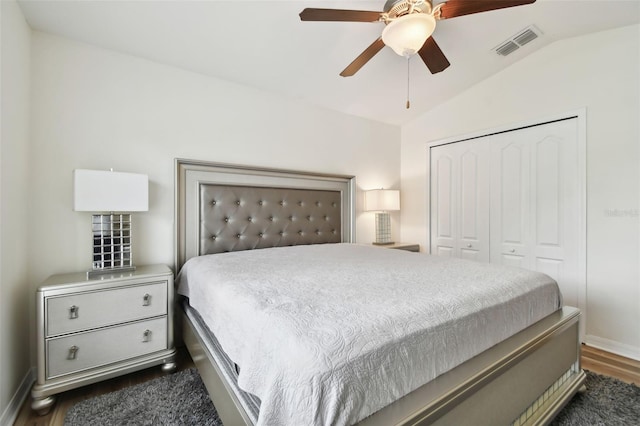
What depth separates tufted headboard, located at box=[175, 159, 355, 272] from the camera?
229 centimetres

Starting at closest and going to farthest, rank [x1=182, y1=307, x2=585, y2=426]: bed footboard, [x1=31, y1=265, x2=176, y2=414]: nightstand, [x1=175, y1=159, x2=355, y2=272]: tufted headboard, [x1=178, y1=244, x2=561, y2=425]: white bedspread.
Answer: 1. [x1=178, y1=244, x2=561, y2=425]: white bedspread
2. [x1=182, y1=307, x2=585, y2=426]: bed footboard
3. [x1=31, y1=265, x2=176, y2=414]: nightstand
4. [x1=175, y1=159, x2=355, y2=272]: tufted headboard

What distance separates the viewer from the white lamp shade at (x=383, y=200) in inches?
130

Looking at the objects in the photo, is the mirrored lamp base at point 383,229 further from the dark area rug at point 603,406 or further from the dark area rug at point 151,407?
the dark area rug at point 151,407

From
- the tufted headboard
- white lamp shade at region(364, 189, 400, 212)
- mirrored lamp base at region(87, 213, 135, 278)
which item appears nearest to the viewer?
mirrored lamp base at region(87, 213, 135, 278)

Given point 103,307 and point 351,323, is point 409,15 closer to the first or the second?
point 351,323

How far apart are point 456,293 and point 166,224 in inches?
82.9

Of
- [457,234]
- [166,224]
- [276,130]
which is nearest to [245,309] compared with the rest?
[166,224]

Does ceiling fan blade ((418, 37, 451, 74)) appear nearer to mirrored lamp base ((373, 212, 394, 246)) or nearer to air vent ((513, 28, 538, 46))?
air vent ((513, 28, 538, 46))

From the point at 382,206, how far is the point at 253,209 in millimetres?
1537

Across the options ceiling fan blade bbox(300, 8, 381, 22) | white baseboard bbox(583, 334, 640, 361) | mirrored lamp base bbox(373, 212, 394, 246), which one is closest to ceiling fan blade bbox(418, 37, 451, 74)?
ceiling fan blade bbox(300, 8, 381, 22)

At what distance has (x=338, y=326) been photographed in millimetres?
881

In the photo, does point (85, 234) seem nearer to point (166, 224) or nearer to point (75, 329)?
point (166, 224)

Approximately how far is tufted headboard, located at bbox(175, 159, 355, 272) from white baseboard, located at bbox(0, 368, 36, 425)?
1024 millimetres

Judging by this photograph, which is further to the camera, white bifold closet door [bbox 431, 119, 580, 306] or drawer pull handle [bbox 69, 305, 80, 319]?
white bifold closet door [bbox 431, 119, 580, 306]
